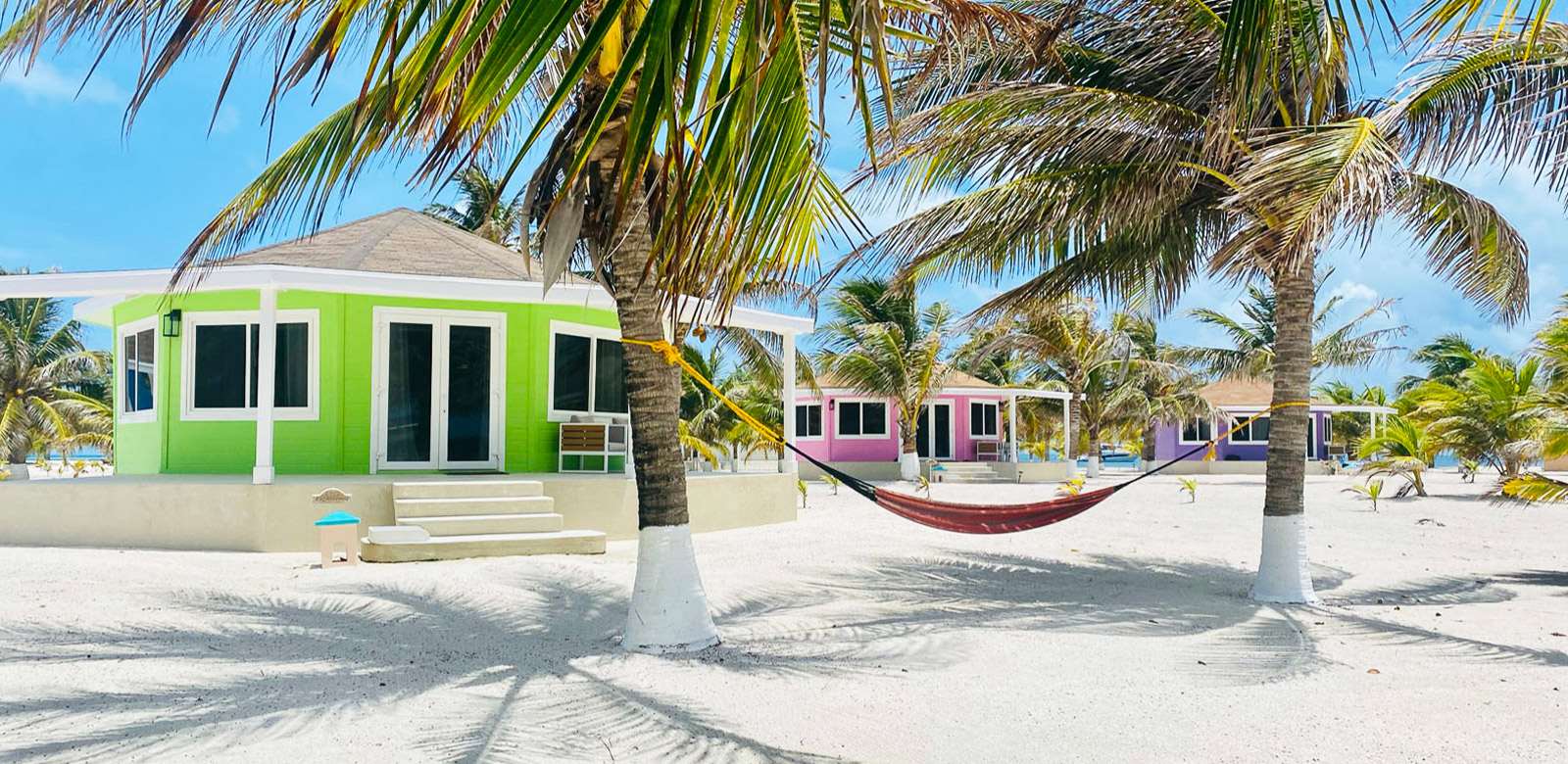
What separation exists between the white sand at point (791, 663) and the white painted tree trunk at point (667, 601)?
170 millimetres

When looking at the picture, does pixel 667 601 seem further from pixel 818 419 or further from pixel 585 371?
pixel 818 419

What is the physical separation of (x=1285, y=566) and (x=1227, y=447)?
2723 centimetres

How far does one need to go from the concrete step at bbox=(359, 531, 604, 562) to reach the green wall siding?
7.38 feet

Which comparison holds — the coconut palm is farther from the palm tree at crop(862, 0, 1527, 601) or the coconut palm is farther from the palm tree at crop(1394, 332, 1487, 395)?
the palm tree at crop(1394, 332, 1487, 395)

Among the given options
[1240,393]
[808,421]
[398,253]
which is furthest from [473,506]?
[1240,393]

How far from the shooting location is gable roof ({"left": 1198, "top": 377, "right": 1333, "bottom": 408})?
3231cm

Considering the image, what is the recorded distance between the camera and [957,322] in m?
8.80

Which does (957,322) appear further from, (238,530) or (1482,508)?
(1482,508)

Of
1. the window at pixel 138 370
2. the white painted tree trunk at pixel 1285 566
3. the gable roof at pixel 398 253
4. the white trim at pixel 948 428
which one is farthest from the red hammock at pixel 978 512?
the white trim at pixel 948 428

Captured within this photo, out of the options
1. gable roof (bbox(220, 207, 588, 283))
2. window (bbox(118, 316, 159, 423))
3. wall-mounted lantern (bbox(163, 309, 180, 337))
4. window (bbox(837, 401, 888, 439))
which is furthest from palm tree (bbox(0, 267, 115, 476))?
window (bbox(837, 401, 888, 439))

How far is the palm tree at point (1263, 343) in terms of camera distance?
89.4ft

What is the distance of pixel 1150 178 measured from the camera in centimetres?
689

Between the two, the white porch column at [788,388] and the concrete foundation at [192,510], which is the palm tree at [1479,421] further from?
the concrete foundation at [192,510]

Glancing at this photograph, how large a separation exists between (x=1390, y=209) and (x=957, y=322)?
3256 millimetres
